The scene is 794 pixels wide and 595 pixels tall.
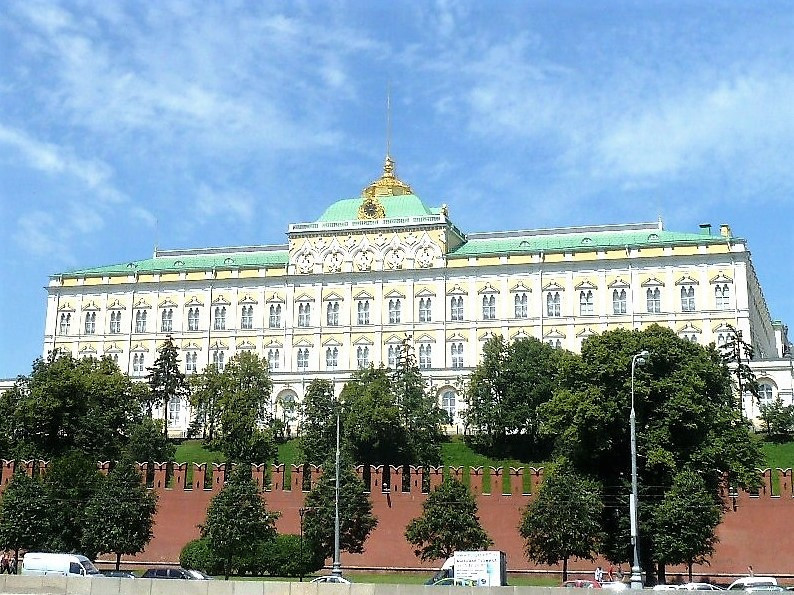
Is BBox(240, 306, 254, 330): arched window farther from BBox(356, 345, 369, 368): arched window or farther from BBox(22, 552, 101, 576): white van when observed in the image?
BBox(22, 552, 101, 576): white van

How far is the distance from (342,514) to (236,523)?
5.96 metres

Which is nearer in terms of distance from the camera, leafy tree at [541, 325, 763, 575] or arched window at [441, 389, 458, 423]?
leafy tree at [541, 325, 763, 575]

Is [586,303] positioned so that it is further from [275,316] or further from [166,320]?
[166,320]

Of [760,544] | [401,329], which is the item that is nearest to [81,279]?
[401,329]

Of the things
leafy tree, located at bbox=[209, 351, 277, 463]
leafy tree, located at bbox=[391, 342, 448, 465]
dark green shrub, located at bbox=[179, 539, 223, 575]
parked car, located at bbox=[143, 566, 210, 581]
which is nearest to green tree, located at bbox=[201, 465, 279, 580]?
dark green shrub, located at bbox=[179, 539, 223, 575]

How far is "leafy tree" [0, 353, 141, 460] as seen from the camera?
78562mm

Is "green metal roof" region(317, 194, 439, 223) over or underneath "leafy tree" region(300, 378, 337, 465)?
over

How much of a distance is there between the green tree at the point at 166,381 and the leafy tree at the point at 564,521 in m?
51.2

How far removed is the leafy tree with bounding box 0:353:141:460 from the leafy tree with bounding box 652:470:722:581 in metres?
37.0

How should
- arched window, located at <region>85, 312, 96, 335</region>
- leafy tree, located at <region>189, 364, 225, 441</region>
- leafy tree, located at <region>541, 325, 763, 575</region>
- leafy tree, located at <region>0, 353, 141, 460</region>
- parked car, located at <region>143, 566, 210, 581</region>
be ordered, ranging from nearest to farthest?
parked car, located at <region>143, 566, 210, 581</region>, leafy tree, located at <region>541, 325, 763, 575</region>, leafy tree, located at <region>0, 353, 141, 460</region>, leafy tree, located at <region>189, 364, 225, 441</region>, arched window, located at <region>85, 312, 96, 335</region>

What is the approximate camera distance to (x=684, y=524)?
55.9 meters

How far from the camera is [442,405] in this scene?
354ft

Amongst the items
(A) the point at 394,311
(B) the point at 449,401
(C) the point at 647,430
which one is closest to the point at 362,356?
(A) the point at 394,311

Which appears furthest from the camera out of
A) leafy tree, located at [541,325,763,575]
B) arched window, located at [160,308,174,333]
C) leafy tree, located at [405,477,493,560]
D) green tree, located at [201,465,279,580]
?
arched window, located at [160,308,174,333]
